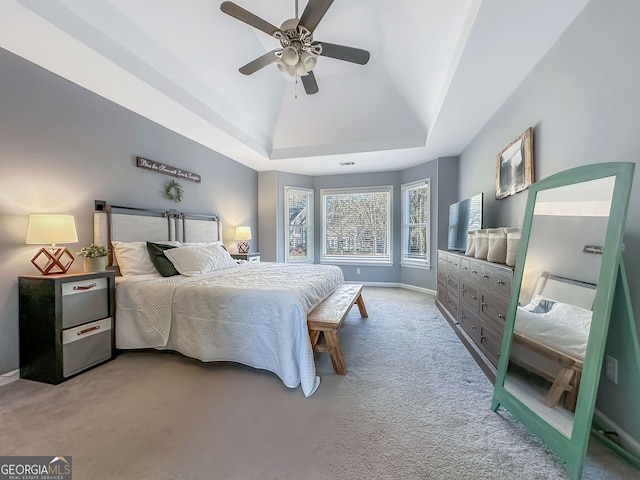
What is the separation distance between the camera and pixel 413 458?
4.53 feet

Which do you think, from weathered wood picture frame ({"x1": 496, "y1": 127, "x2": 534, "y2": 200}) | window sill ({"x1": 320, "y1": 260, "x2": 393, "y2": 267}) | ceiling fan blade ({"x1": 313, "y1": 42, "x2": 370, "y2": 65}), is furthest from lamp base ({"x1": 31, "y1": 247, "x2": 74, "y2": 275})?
window sill ({"x1": 320, "y1": 260, "x2": 393, "y2": 267})

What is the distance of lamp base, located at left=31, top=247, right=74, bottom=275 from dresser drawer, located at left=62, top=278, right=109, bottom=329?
28 cm

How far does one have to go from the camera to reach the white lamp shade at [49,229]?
2.09m

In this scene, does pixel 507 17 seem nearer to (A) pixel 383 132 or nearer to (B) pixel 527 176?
(B) pixel 527 176

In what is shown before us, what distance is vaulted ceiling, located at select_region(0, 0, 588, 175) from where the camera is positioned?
6.68ft

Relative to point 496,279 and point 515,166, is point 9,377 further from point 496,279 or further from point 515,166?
point 515,166

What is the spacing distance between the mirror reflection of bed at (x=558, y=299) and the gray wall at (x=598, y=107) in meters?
0.27

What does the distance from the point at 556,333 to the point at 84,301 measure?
11.2 ft

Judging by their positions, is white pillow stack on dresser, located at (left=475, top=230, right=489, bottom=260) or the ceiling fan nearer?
the ceiling fan

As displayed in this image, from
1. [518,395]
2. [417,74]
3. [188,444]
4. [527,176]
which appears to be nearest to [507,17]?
[527,176]

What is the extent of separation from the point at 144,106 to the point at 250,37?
1.56 m

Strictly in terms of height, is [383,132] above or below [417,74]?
below

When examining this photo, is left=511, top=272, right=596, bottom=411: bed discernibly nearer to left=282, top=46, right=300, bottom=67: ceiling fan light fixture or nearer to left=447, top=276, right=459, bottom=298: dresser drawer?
left=447, top=276, right=459, bottom=298: dresser drawer

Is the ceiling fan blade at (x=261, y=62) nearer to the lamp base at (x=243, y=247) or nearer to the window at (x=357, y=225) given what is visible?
the lamp base at (x=243, y=247)
